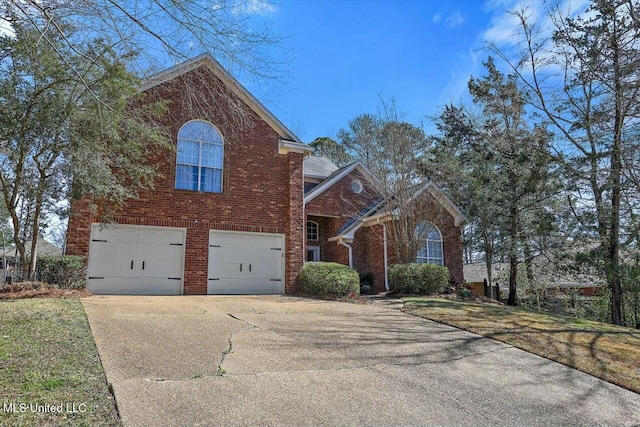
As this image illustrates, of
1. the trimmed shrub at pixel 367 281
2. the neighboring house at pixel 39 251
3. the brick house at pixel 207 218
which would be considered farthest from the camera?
the trimmed shrub at pixel 367 281

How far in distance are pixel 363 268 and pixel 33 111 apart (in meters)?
13.2

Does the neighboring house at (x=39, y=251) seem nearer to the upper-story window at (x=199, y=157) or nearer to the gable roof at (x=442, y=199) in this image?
the upper-story window at (x=199, y=157)

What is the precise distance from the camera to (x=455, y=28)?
10.1m

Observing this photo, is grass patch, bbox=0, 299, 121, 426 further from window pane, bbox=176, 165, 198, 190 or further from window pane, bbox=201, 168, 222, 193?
window pane, bbox=201, 168, 222, 193

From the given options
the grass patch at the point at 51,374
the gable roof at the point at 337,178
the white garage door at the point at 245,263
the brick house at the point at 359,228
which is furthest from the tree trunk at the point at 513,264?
the grass patch at the point at 51,374

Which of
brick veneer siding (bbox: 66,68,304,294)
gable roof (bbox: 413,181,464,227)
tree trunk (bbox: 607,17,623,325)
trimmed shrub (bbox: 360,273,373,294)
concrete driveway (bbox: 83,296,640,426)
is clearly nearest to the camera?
concrete driveway (bbox: 83,296,640,426)

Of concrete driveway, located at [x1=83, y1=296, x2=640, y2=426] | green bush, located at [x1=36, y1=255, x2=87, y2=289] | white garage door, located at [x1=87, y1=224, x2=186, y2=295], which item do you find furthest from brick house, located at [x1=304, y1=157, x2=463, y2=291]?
concrete driveway, located at [x1=83, y1=296, x2=640, y2=426]

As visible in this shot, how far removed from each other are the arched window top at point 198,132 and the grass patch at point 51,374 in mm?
8047

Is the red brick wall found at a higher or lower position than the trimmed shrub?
higher

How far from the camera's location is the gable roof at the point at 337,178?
1828 centimetres

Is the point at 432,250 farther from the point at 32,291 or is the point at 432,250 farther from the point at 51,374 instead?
the point at 51,374

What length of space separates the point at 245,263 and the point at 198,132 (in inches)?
179

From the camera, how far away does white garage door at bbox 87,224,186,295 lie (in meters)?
12.1

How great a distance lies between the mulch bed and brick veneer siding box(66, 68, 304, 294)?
1.87 metres
